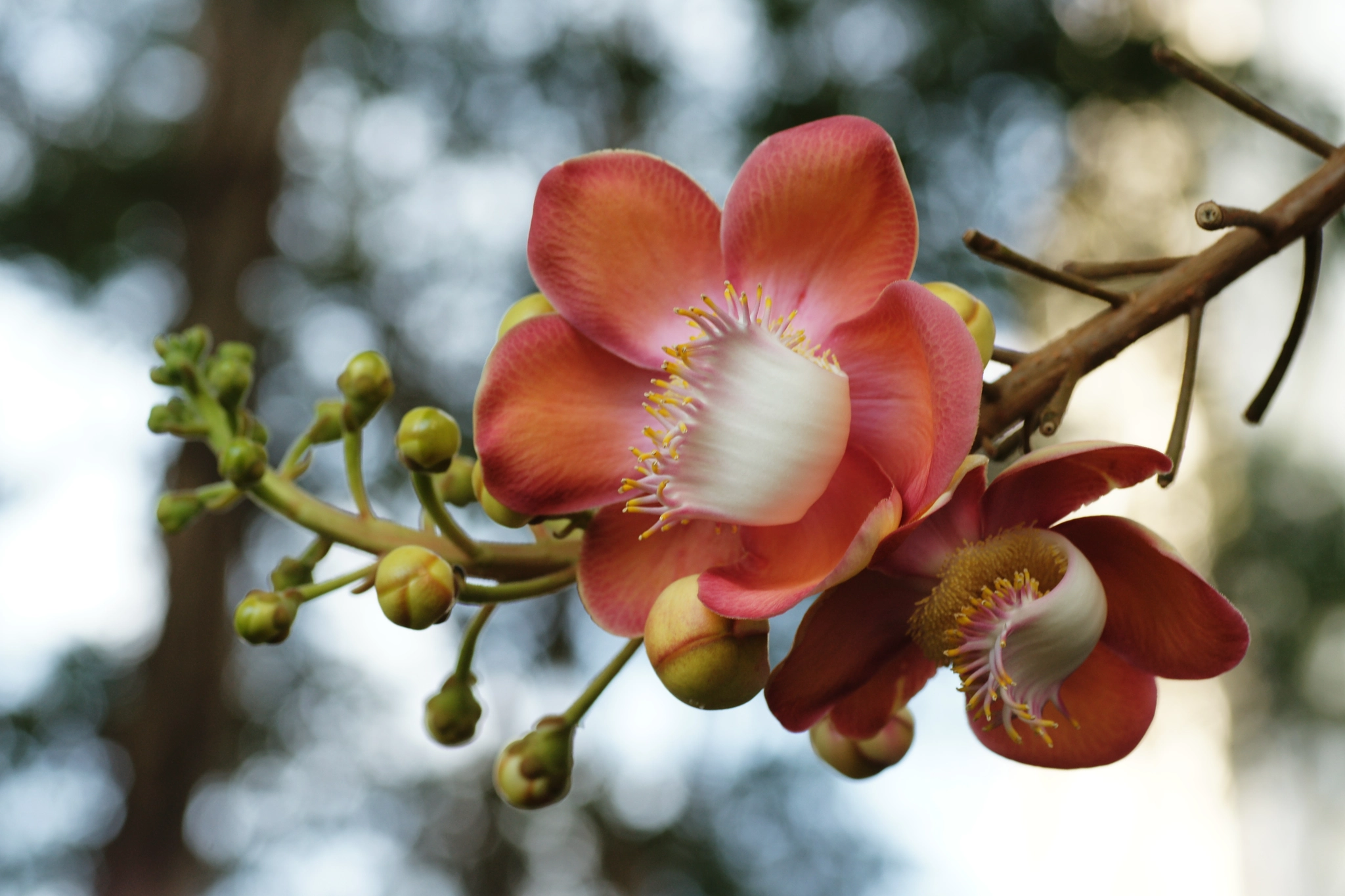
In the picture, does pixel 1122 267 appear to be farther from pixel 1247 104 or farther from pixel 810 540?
pixel 810 540

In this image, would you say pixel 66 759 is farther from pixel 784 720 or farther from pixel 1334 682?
pixel 1334 682

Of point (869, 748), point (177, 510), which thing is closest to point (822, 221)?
point (869, 748)

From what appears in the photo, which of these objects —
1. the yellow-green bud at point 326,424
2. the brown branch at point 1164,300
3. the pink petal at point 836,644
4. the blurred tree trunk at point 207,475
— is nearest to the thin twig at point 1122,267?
the brown branch at point 1164,300

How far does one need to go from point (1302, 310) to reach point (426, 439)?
1.55 feet

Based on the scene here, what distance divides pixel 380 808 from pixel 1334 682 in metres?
6.00

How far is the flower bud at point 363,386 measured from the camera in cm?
57

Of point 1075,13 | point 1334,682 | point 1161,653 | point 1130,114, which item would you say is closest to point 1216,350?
point 1130,114

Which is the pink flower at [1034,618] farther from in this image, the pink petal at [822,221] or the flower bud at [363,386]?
the flower bud at [363,386]

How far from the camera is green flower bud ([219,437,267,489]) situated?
1.80 ft

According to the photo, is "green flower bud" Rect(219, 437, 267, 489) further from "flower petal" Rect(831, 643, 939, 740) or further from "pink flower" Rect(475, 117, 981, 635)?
"flower petal" Rect(831, 643, 939, 740)

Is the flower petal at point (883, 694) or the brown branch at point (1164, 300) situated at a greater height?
the brown branch at point (1164, 300)

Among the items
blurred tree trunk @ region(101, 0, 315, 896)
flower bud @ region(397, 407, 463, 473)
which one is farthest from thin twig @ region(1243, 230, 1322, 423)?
blurred tree trunk @ region(101, 0, 315, 896)

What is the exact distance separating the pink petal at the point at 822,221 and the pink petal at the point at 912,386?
0.10 ft

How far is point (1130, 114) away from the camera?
154 inches
